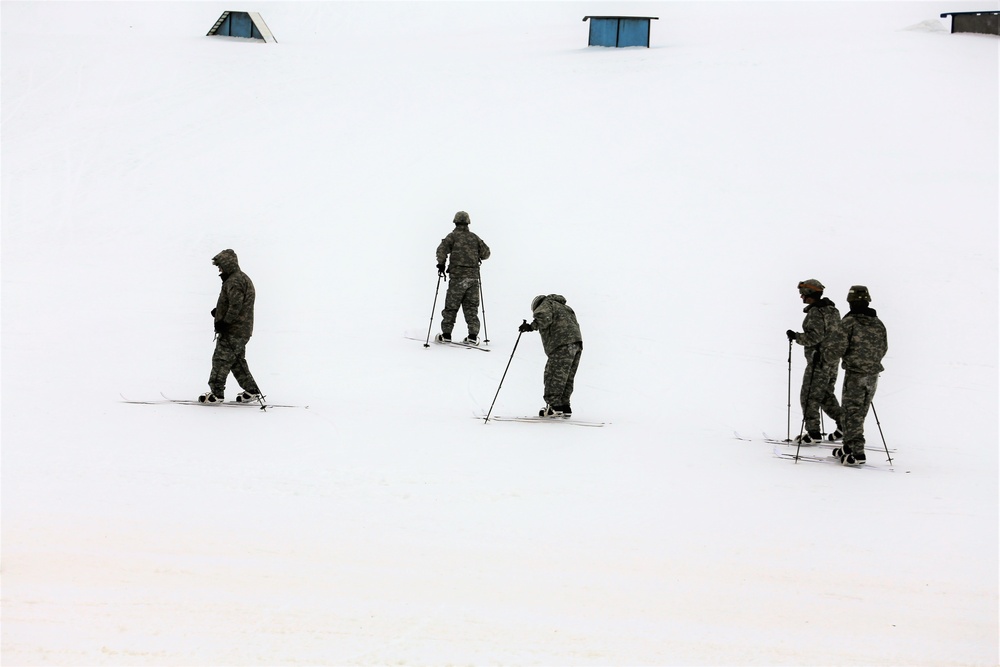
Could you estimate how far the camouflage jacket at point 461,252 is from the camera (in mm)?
13633

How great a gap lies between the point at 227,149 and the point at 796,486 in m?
18.9

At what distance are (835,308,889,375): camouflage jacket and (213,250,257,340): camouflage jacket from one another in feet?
19.7

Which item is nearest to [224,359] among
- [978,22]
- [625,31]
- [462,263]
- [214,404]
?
[214,404]

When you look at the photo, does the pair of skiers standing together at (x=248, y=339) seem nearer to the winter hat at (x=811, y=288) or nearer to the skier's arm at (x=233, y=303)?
the skier's arm at (x=233, y=303)

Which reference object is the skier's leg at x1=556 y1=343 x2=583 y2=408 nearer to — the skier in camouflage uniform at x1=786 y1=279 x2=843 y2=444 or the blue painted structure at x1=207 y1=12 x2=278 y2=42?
the skier in camouflage uniform at x1=786 y1=279 x2=843 y2=444

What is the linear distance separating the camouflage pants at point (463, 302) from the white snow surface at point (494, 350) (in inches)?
21.5

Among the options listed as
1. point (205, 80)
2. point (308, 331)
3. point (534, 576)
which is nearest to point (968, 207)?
point (308, 331)

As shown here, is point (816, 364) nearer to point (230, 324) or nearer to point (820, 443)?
point (820, 443)

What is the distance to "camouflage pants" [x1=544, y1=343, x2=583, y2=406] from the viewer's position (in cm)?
1047

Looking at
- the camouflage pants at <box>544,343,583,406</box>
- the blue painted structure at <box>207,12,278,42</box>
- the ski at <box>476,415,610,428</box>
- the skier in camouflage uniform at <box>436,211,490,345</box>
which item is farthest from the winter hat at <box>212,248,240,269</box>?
the blue painted structure at <box>207,12,278,42</box>

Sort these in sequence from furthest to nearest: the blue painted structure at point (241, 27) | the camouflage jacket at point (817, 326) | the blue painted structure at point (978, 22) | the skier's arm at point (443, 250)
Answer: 1. the blue painted structure at point (241, 27)
2. the blue painted structure at point (978, 22)
3. the skier's arm at point (443, 250)
4. the camouflage jacket at point (817, 326)

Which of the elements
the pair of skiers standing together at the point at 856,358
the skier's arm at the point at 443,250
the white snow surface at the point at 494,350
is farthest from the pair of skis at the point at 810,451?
the skier's arm at the point at 443,250

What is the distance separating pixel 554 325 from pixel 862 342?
10.4 ft

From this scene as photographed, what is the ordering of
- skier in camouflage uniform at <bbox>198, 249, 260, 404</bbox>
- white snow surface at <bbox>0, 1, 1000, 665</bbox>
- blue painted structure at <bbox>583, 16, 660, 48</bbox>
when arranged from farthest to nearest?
blue painted structure at <bbox>583, 16, 660, 48</bbox> < skier in camouflage uniform at <bbox>198, 249, 260, 404</bbox> < white snow surface at <bbox>0, 1, 1000, 665</bbox>
